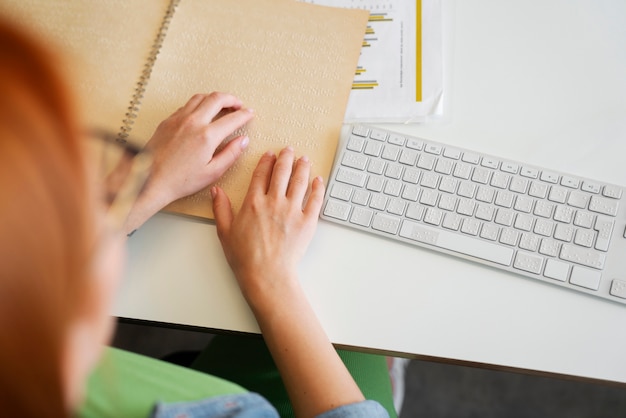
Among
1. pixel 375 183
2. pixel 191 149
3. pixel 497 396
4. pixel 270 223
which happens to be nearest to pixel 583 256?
pixel 375 183

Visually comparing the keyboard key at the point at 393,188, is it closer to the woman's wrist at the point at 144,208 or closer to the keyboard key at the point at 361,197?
the keyboard key at the point at 361,197

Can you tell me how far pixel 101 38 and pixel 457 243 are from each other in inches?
20.6

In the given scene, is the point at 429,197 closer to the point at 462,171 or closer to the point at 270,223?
the point at 462,171

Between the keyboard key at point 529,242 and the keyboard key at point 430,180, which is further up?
the keyboard key at point 430,180

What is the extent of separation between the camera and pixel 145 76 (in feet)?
2.38

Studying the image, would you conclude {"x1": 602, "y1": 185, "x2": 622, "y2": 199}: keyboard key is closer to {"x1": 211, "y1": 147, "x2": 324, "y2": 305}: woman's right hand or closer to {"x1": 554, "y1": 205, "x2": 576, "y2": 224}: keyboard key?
{"x1": 554, "y1": 205, "x2": 576, "y2": 224}: keyboard key

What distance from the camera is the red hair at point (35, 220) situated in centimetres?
28

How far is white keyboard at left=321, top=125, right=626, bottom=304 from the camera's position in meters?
0.61

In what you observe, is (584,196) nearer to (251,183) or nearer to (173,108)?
(251,183)

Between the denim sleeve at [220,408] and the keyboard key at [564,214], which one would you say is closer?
the denim sleeve at [220,408]

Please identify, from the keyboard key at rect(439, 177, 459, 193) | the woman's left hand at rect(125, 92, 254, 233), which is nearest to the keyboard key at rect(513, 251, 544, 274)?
the keyboard key at rect(439, 177, 459, 193)

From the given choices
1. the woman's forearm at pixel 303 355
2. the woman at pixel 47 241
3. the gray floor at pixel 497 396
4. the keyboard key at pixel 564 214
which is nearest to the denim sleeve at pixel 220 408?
the woman's forearm at pixel 303 355

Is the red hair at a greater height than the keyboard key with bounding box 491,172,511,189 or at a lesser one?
lesser

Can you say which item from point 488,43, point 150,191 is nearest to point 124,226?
point 150,191
